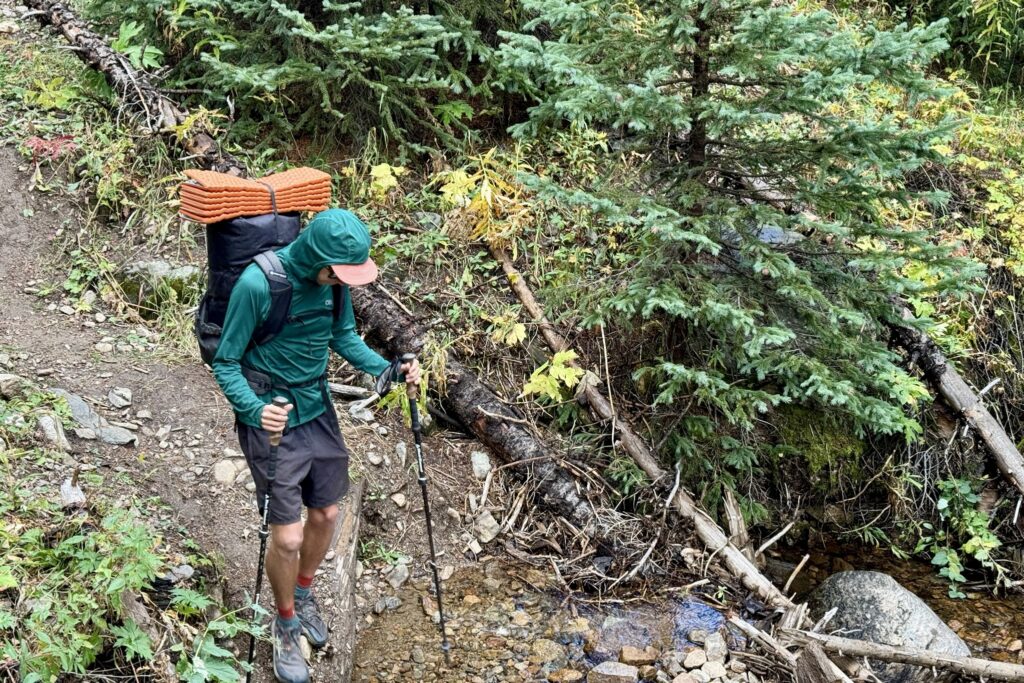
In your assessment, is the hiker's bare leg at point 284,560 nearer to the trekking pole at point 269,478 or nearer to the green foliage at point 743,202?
the trekking pole at point 269,478

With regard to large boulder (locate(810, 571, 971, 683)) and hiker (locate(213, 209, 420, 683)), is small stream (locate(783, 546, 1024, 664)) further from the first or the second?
hiker (locate(213, 209, 420, 683))

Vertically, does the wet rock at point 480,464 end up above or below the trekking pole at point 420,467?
below

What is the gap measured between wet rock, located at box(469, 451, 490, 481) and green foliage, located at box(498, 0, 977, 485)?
1487 mm

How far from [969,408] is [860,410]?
1.96 metres

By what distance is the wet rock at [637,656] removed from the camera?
588cm

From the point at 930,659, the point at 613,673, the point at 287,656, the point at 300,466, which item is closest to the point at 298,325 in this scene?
the point at 300,466

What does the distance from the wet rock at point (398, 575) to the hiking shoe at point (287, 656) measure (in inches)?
54.5

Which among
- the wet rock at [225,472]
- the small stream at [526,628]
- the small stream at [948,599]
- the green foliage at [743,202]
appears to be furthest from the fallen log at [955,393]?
A: the wet rock at [225,472]

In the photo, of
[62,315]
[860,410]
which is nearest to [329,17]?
[62,315]

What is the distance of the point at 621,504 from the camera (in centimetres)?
695

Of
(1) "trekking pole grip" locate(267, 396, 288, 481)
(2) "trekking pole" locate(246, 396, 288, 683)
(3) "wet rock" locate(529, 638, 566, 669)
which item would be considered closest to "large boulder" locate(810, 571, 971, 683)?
(3) "wet rock" locate(529, 638, 566, 669)

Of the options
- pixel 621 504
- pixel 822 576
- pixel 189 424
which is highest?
pixel 189 424

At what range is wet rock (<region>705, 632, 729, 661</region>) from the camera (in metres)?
5.96

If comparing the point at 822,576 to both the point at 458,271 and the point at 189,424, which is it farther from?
the point at 189,424
